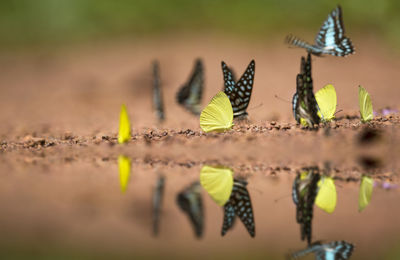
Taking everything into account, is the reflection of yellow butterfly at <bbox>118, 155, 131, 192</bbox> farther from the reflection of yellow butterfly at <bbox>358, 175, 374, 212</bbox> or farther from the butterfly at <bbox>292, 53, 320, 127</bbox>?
the butterfly at <bbox>292, 53, 320, 127</bbox>

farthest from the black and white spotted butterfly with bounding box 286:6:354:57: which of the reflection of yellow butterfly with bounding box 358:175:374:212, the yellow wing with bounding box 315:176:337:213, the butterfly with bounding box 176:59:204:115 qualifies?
the yellow wing with bounding box 315:176:337:213

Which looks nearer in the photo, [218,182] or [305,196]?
[305,196]

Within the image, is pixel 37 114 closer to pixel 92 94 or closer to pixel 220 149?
pixel 92 94

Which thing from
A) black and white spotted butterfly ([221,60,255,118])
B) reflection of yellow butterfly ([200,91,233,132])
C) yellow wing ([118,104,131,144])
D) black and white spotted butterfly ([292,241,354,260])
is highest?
black and white spotted butterfly ([221,60,255,118])

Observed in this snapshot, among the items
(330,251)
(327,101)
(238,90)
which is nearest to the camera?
→ (330,251)

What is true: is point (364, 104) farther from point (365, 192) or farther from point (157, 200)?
point (157, 200)

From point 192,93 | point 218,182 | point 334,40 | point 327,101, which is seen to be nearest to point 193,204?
point 218,182

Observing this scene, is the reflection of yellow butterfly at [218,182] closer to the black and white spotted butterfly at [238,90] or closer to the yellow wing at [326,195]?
the yellow wing at [326,195]
